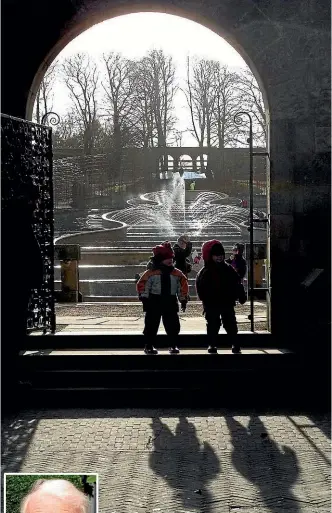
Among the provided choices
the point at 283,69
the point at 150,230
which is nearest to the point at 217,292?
the point at 283,69

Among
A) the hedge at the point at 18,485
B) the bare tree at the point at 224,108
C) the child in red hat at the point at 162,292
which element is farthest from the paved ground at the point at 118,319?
the bare tree at the point at 224,108

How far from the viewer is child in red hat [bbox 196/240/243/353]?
10.8 metres

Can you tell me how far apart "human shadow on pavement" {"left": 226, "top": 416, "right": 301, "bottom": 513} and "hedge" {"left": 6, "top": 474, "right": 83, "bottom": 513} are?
9.47 feet

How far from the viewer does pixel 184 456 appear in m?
8.32

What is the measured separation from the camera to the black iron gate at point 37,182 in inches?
417

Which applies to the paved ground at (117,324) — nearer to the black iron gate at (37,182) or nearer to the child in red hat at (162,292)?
the black iron gate at (37,182)

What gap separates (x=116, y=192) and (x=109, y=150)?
1960 millimetres

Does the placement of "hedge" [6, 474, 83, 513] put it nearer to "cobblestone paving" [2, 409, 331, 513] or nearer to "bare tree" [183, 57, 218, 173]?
"cobblestone paving" [2, 409, 331, 513]

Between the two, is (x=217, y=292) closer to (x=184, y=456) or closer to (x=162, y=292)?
(x=162, y=292)

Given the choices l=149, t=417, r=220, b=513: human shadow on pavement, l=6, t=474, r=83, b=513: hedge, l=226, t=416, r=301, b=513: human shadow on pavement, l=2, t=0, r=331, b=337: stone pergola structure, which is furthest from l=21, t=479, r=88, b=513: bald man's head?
l=2, t=0, r=331, b=337: stone pergola structure

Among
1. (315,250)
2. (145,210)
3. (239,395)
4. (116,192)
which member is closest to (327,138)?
(315,250)

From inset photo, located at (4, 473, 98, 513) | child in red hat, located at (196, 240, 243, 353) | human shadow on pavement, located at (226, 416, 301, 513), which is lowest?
human shadow on pavement, located at (226, 416, 301, 513)

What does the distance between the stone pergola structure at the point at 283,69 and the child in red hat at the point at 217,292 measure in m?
0.95

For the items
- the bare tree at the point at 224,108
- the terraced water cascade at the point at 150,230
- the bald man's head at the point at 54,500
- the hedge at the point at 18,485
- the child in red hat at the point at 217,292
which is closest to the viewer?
the bald man's head at the point at 54,500
